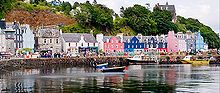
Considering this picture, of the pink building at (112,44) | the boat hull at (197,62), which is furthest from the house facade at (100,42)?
the boat hull at (197,62)

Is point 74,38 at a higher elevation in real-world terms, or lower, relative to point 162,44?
higher

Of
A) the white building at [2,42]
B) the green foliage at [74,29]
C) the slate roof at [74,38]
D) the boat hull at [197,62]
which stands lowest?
the boat hull at [197,62]

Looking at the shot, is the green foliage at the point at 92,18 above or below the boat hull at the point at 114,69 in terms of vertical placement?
above

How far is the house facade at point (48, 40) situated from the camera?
416 ft

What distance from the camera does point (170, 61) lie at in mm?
126062

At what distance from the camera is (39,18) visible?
529ft

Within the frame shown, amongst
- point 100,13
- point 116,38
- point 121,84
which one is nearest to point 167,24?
point 100,13

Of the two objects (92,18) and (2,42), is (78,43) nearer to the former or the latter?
(92,18)

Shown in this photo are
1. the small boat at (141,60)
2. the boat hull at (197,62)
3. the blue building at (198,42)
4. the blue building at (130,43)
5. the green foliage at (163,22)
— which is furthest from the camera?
the green foliage at (163,22)

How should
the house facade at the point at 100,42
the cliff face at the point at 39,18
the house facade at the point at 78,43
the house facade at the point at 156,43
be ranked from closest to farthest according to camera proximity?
1. the house facade at the point at 78,43
2. the house facade at the point at 100,42
3. the house facade at the point at 156,43
4. the cliff face at the point at 39,18

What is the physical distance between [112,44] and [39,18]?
32.5 meters

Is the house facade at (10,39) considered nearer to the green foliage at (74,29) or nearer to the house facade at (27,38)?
the house facade at (27,38)

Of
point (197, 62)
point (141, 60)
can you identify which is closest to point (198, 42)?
point (197, 62)

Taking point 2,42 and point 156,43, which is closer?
point 2,42
